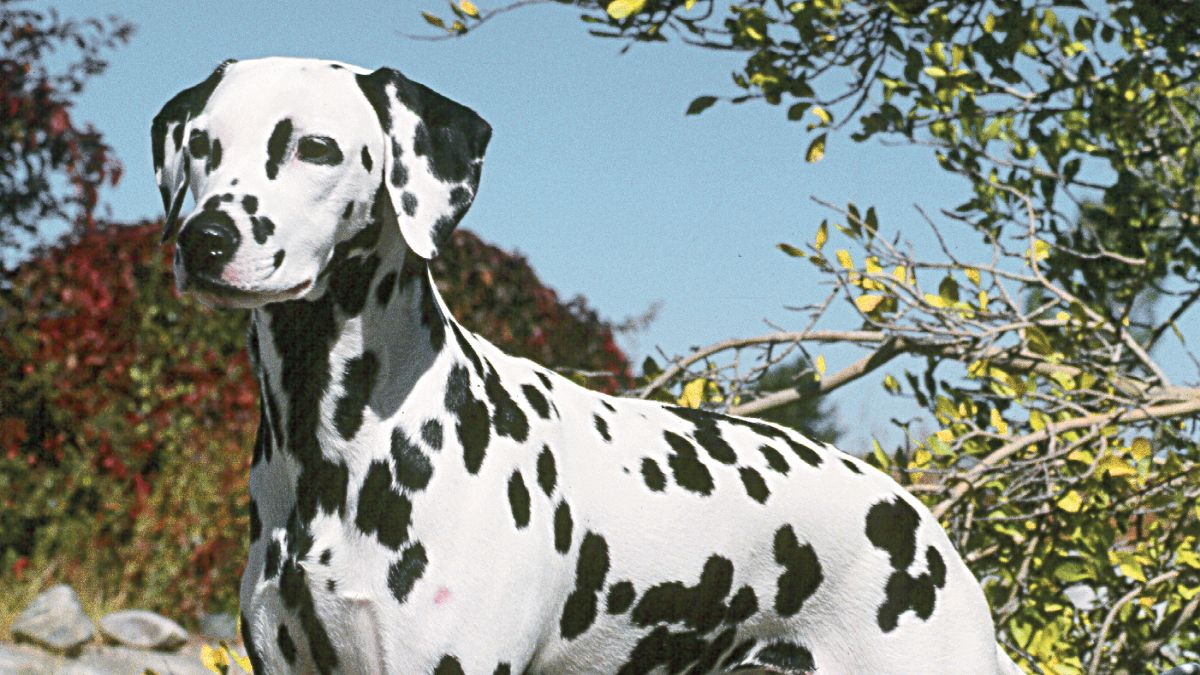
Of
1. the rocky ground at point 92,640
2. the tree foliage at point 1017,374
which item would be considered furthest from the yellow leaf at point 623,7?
the rocky ground at point 92,640

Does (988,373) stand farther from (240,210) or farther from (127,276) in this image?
(127,276)

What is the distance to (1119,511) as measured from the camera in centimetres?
425

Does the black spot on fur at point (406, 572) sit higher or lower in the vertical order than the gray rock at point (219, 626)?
higher

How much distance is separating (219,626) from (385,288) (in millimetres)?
5847

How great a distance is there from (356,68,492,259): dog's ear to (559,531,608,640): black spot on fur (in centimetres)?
65

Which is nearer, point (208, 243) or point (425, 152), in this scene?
point (208, 243)

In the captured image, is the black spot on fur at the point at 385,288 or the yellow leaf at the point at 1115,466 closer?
the black spot on fur at the point at 385,288

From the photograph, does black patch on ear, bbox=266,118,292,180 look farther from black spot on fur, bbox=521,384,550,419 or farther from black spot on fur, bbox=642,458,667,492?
black spot on fur, bbox=642,458,667,492

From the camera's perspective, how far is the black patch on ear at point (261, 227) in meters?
2.09

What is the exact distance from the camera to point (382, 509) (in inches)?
91.8

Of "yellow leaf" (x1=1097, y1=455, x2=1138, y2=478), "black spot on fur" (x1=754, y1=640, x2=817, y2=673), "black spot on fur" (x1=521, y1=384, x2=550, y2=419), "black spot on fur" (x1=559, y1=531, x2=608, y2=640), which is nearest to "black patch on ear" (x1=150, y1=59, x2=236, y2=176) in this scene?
"black spot on fur" (x1=521, y1=384, x2=550, y2=419)

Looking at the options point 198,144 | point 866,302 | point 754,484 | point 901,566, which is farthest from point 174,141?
point 866,302

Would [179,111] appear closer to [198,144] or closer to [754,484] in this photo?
[198,144]

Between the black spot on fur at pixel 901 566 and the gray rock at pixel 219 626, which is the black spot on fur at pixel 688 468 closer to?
the black spot on fur at pixel 901 566
